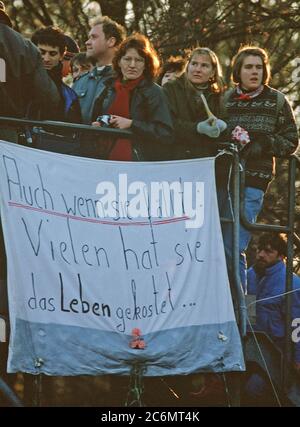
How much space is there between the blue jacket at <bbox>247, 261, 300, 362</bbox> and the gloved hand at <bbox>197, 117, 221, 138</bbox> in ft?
4.20

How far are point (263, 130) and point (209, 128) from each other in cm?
46

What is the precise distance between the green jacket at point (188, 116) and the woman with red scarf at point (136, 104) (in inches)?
5.8

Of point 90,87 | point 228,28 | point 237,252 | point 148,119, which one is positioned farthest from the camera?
point 228,28

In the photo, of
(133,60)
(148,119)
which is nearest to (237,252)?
(148,119)

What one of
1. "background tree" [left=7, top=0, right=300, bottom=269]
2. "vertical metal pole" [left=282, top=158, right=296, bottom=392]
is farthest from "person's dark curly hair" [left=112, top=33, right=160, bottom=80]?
"background tree" [left=7, top=0, right=300, bottom=269]

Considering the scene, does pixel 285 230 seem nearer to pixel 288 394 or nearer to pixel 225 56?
pixel 288 394

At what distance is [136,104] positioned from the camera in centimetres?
772

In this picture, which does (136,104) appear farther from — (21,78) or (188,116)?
(21,78)

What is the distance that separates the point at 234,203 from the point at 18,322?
167cm

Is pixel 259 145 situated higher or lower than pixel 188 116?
lower

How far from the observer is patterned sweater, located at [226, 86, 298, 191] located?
8031mm

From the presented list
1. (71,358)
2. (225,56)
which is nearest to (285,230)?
(71,358)

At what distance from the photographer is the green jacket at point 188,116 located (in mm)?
7758

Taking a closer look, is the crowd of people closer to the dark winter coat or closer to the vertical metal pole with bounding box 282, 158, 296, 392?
the dark winter coat
